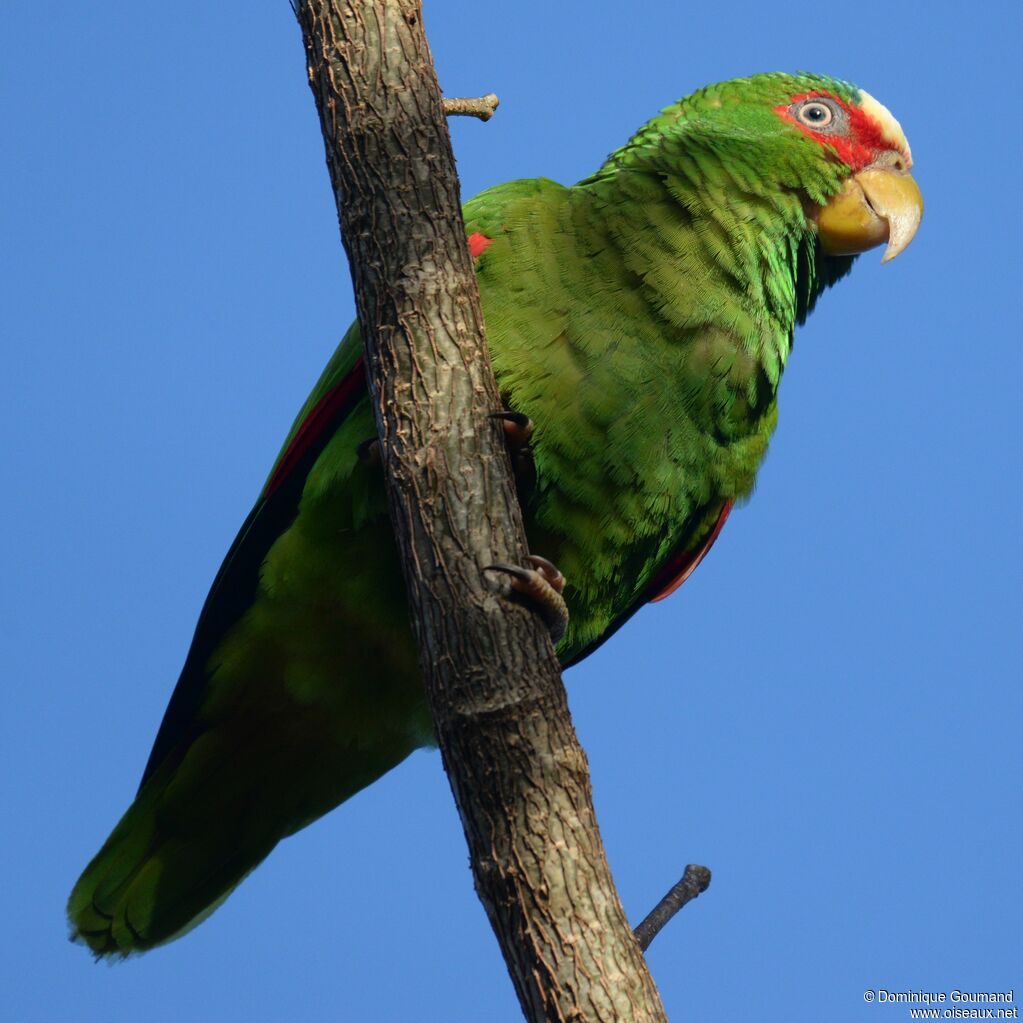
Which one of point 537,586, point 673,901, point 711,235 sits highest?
point 711,235

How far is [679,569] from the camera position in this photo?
3.62 m

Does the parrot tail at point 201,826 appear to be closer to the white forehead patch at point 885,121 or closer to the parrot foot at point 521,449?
the parrot foot at point 521,449

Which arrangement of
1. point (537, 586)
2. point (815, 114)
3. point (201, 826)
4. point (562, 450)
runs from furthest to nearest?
point (201, 826), point (815, 114), point (562, 450), point (537, 586)

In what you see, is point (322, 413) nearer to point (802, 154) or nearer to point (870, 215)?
point (802, 154)

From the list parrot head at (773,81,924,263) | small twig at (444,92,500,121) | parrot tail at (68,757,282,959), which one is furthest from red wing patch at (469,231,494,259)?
parrot tail at (68,757,282,959)

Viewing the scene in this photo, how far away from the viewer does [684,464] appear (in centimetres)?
303

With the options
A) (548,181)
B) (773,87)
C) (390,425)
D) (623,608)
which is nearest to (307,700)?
(623,608)

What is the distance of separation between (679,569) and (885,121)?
1.43m

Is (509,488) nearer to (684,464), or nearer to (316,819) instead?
(684,464)

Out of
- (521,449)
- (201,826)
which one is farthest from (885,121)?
(201,826)

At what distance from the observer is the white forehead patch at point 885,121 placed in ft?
11.3

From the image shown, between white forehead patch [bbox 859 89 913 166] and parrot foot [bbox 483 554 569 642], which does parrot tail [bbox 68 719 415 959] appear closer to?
parrot foot [bbox 483 554 569 642]

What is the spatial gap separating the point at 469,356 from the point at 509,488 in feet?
0.91

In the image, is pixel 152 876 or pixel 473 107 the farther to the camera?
pixel 152 876
